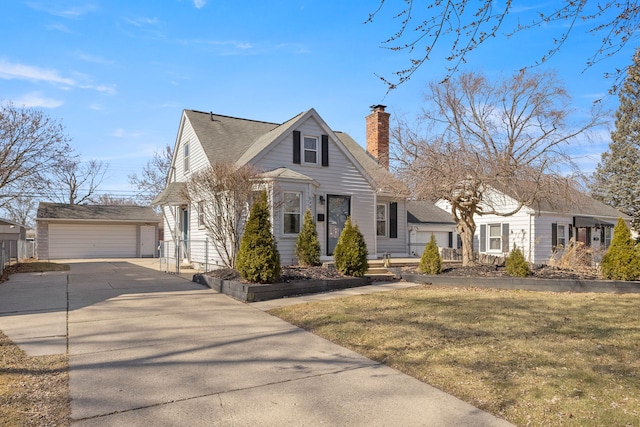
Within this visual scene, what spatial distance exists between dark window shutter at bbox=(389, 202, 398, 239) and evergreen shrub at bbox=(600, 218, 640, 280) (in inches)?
333

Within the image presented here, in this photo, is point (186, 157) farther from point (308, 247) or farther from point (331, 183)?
point (308, 247)

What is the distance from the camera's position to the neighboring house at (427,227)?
65.5 feet

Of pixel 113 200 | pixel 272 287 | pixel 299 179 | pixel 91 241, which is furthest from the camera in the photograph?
pixel 113 200

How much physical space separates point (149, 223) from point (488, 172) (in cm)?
2302

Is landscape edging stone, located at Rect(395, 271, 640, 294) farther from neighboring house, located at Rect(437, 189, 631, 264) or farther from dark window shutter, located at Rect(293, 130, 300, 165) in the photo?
neighboring house, located at Rect(437, 189, 631, 264)

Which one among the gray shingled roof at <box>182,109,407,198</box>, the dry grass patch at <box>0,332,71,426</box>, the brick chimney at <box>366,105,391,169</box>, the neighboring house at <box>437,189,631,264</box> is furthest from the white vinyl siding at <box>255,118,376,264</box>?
the dry grass patch at <box>0,332,71,426</box>

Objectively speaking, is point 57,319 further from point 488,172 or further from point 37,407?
point 488,172

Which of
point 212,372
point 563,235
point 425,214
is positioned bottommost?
point 212,372

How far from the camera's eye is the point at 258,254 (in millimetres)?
8922

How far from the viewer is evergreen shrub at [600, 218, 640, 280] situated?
9734 millimetres

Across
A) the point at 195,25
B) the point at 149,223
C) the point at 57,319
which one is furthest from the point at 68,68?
the point at 149,223

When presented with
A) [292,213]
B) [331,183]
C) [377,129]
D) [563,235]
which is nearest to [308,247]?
[292,213]

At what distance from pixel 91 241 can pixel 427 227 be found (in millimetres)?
20711

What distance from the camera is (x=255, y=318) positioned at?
270 inches
